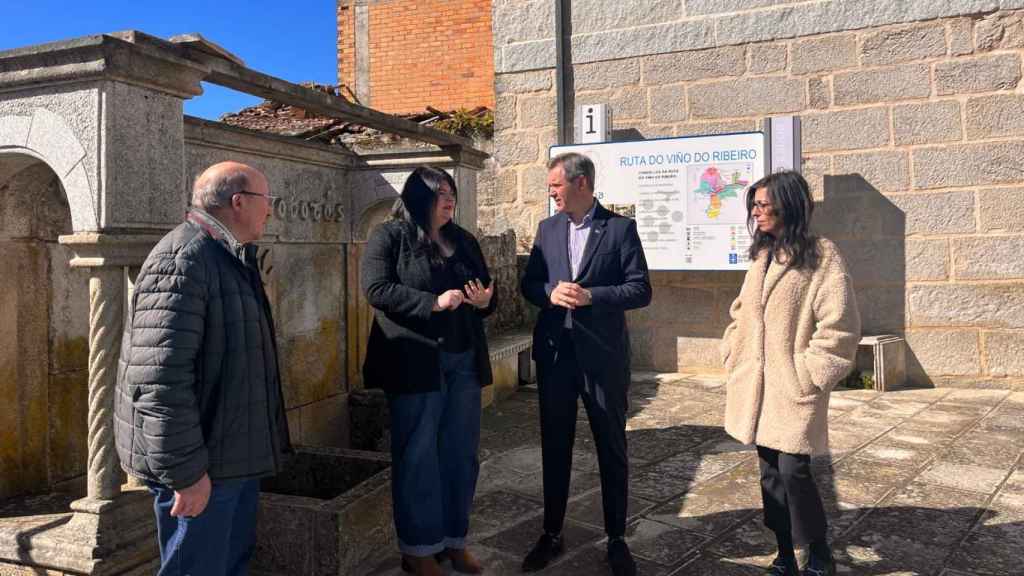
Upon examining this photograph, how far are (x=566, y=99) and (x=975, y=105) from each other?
12.4ft

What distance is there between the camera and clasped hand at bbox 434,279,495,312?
2861 mm

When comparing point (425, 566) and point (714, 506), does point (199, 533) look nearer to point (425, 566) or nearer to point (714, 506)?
point (425, 566)

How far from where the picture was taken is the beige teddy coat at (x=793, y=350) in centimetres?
266

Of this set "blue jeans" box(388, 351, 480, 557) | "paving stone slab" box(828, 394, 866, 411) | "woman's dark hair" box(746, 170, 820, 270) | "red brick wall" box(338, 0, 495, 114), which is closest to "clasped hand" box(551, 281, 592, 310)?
"blue jeans" box(388, 351, 480, 557)

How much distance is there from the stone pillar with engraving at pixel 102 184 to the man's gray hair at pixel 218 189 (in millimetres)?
658

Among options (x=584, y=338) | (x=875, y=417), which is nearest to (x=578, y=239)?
(x=584, y=338)

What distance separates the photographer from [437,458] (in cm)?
306

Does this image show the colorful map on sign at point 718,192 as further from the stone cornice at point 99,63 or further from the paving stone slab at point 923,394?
the stone cornice at point 99,63

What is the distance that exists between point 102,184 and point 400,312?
114 centimetres

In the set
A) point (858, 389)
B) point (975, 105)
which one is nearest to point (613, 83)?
point (975, 105)

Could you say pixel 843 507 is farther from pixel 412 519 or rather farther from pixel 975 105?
pixel 975 105

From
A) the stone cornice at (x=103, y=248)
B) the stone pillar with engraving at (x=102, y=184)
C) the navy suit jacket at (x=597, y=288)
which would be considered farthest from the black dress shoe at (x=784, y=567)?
the stone cornice at (x=103, y=248)

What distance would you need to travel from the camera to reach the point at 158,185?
282cm

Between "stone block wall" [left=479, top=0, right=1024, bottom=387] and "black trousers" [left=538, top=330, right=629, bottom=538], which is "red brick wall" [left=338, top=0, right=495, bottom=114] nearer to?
"stone block wall" [left=479, top=0, right=1024, bottom=387]
